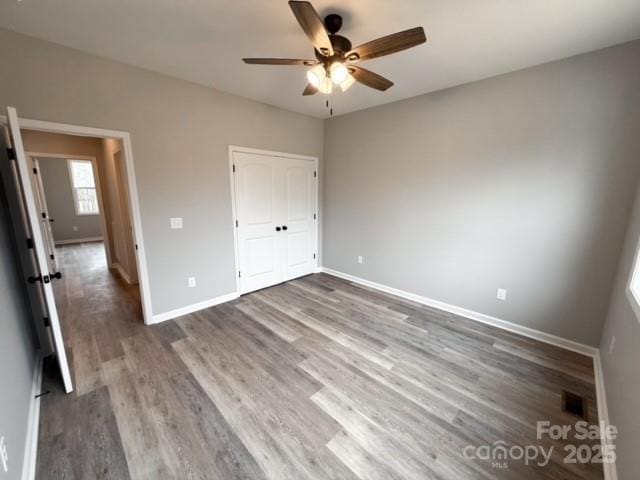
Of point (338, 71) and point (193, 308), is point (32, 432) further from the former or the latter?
point (338, 71)

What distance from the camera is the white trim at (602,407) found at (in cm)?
137

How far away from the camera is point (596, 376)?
6.93ft

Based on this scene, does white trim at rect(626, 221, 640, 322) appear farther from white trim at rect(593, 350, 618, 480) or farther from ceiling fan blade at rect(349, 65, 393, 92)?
ceiling fan blade at rect(349, 65, 393, 92)

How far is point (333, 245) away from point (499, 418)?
10.7 feet

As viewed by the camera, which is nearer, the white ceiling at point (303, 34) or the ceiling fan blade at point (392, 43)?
the ceiling fan blade at point (392, 43)

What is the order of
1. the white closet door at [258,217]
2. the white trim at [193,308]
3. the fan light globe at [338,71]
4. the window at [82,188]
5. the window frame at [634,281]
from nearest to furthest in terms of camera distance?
1. the window frame at [634,281]
2. the fan light globe at [338,71]
3. the white trim at [193,308]
4. the white closet door at [258,217]
5. the window at [82,188]

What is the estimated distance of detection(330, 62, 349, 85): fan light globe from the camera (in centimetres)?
172

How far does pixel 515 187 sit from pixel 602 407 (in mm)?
1917

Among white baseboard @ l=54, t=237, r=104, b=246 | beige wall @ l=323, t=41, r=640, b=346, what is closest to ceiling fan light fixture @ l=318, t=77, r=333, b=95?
beige wall @ l=323, t=41, r=640, b=346

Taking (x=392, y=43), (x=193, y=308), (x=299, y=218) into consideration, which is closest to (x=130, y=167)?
(x=193, y=308)

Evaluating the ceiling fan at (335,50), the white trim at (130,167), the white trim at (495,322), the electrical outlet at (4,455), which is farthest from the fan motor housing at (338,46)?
the white trim at (495,322)

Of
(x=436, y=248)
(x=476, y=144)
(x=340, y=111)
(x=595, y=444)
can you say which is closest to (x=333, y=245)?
(x=436, y=248)

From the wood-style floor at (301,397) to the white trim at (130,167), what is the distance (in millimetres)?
407

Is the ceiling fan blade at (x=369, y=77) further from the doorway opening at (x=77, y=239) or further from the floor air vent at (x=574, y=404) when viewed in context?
the floor air vent at (x=574, y=404)
